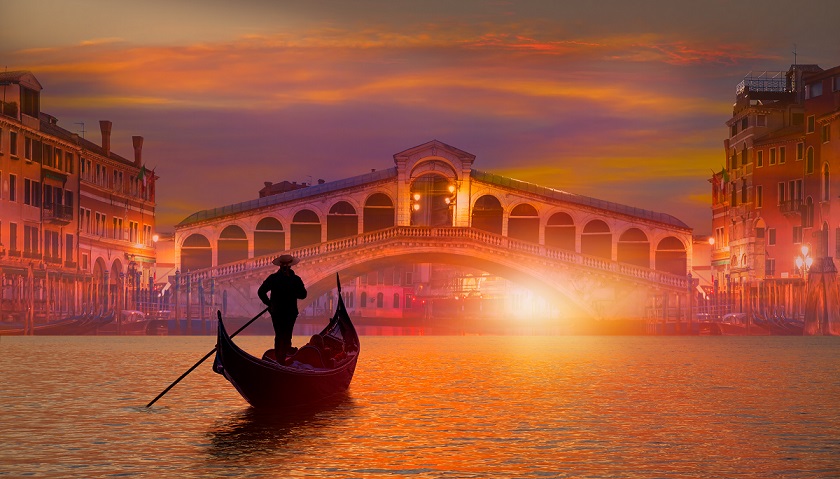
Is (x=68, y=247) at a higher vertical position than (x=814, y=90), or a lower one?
lower

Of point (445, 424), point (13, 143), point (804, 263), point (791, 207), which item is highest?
point (13, 143)

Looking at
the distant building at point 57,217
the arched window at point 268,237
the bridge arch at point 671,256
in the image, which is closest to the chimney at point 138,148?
the distant building at point 57,217

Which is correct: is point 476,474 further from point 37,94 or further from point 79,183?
point 79,183

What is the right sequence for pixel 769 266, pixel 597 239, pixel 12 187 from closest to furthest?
1. pixel 12 187
2. pixel 769 266
3. pixel 597 239

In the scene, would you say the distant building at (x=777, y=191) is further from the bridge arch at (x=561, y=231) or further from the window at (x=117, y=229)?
the window at (x=117, y=229)

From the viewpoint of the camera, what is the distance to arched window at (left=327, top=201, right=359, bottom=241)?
50469 millimetres

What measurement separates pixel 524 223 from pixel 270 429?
124ft

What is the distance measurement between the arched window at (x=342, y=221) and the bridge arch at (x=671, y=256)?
11.7 meters

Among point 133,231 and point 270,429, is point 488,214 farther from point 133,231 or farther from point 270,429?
point 270,429

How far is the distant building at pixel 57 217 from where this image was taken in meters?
37.6

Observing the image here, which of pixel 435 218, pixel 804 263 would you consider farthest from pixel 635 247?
pixel 804 263

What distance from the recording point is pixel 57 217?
41219mm

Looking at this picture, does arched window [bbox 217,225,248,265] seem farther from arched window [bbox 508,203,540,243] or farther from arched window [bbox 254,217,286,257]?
arched window [bbox 508,203,540,243]

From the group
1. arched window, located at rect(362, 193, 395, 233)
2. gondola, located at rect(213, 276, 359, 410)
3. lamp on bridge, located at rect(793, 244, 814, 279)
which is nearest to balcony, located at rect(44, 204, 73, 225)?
arched window, located at rect(362, 193, 395, 233)
